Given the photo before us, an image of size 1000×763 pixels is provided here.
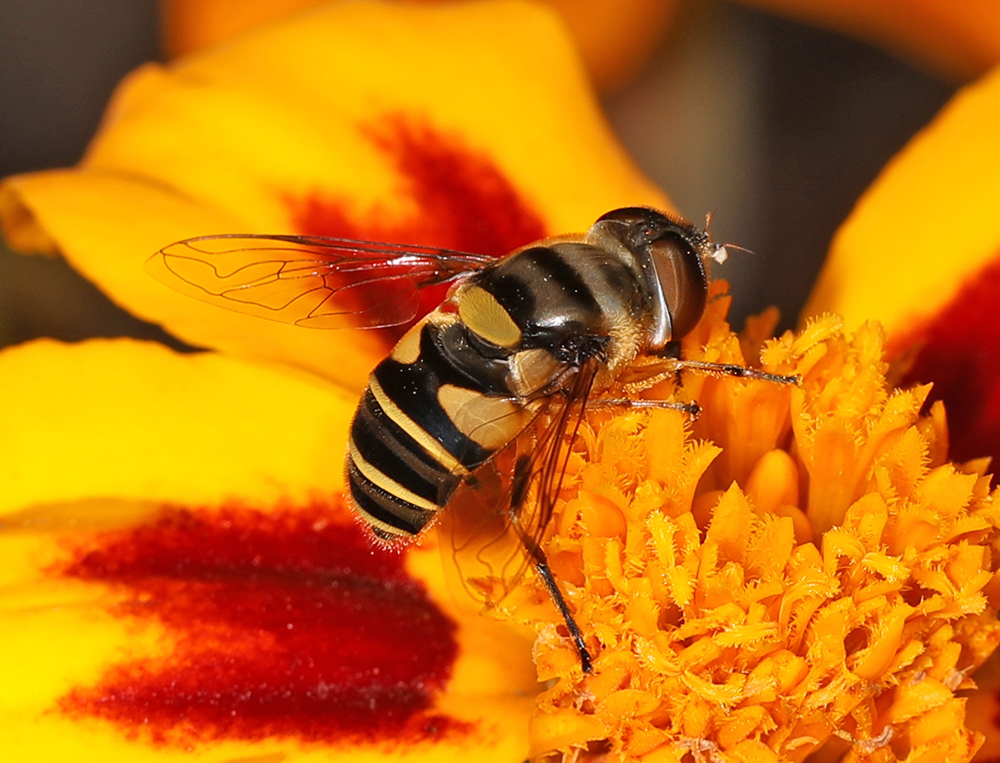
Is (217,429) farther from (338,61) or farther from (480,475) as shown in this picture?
(338,61)

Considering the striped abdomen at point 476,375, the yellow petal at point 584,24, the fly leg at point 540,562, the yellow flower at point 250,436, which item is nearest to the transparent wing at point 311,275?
the yellow flower at point 250,436

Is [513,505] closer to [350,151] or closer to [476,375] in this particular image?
[476,375]

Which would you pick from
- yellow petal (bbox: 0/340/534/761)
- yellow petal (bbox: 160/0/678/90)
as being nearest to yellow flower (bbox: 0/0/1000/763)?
yellow petal (bbox: 0/340/534/761)

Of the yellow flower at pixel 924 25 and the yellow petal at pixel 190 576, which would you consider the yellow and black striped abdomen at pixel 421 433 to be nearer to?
the yellow petal at pixel 190 576

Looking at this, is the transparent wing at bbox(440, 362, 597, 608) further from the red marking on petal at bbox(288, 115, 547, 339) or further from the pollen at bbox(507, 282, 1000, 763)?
the red marking on petal at bbox(288, 115, 547, 339)

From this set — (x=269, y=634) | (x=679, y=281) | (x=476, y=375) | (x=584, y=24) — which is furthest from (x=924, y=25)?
(x=269, y=634)
